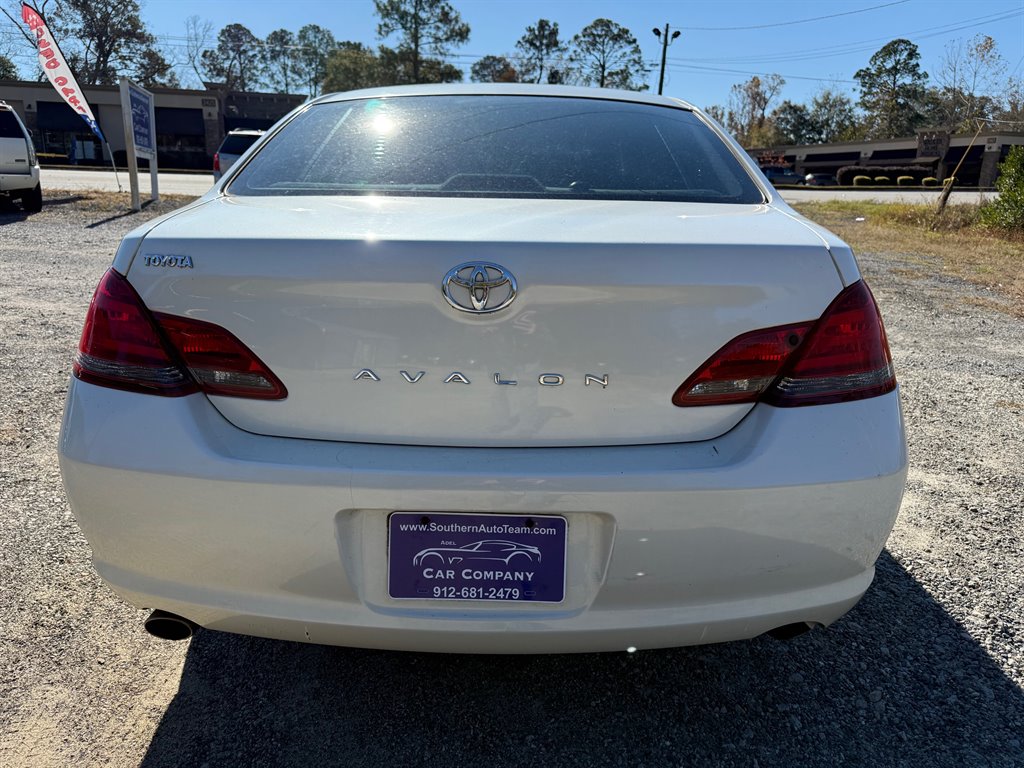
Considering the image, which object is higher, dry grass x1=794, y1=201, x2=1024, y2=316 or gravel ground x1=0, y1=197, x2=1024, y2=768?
gravel ground x1=0, y1=197, x2=1024, y2=768

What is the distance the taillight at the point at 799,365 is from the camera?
5.00 ft

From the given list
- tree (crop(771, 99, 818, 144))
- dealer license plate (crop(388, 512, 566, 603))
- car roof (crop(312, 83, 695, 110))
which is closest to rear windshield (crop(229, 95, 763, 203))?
car roof (crop(312, 83, 695, 110))

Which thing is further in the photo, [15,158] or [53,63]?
[53,63]

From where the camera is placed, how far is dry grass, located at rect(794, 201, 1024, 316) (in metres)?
9.65

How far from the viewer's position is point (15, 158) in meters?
12.1

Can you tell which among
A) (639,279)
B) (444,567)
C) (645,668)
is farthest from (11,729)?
(639,279)

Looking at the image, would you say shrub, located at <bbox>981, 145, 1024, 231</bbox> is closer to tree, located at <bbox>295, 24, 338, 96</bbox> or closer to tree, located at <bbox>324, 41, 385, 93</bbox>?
tree, located at <bbox>324, 41, 385, 93</bbox>

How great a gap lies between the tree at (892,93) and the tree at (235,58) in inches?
2443

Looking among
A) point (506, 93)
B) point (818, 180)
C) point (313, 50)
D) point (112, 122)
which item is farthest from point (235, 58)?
point (506, 93)

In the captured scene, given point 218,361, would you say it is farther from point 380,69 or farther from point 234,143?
point 380,69

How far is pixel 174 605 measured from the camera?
1.59 metres

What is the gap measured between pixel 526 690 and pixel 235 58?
83.8m

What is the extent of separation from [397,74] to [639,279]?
64125mm

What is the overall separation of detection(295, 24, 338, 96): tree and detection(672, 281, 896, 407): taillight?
81371mm
